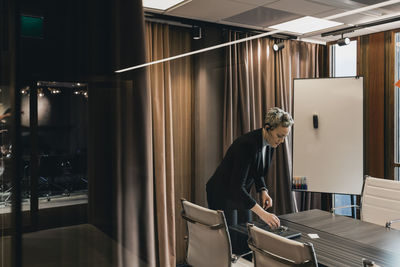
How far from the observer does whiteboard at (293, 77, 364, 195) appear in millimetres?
3945

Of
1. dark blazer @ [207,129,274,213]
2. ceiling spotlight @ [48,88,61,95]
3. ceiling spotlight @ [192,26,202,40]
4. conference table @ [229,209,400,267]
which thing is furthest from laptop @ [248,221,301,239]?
ceiling spotlight @ [192,26,202,40]

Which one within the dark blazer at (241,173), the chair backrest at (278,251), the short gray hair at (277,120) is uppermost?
the short gray hair at (277,120)

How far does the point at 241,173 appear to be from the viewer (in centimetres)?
258

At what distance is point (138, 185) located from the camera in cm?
171

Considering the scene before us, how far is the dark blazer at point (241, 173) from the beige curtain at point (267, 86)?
0.79 metres

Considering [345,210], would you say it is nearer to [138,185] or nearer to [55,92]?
[138,185]

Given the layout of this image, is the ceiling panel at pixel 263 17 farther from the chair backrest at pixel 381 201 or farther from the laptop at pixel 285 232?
the laptop at pixel 285 232

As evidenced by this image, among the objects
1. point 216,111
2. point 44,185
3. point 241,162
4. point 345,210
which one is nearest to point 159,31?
point 216,111

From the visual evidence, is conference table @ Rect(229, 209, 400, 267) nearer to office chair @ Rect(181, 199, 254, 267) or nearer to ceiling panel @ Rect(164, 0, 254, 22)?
office chair @ Rect(181, 199, 254, 267)

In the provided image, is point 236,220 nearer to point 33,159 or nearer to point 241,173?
point 241,173

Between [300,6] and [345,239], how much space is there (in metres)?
1.92

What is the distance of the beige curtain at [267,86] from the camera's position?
3701 millimetres

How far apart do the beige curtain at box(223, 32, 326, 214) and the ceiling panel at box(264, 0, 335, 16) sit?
0.47 m

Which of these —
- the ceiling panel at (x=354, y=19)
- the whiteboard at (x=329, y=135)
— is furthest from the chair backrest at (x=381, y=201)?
the ceiling panel at (x=354, y=19)
